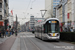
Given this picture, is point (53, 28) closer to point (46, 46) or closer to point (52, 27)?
point (52, 27)

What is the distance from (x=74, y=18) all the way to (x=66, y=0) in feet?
31.6

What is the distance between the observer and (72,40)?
20.8 metres

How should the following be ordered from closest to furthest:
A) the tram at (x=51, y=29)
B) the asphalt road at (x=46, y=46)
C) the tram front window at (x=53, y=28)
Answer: the asphalt road at (x=46, y=46) → the tram at (x=51, y=29) → the tram front window at (x=53, y=28)

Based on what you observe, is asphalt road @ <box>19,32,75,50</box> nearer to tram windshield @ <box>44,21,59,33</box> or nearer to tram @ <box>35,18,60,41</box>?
tram @ <box>35,18,60,41</box>

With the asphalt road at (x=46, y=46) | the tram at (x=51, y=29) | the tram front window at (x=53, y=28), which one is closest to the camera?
the asphalt road at (x=46, y=46)

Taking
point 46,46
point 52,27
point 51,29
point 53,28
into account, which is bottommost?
point 46,46

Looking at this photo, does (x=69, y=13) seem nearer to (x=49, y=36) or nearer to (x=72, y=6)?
(x=72, y=6)

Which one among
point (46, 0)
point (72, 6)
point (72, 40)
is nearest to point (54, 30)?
point (72, 40)

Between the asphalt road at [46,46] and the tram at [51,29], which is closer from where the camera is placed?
the asphalt road at [46,46]

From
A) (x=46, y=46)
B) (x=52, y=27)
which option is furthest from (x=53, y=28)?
(x=46, y=46)

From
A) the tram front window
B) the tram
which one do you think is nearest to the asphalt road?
the tram

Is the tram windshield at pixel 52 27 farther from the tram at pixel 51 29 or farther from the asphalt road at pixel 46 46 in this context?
the asphalt road at pixel 46 46

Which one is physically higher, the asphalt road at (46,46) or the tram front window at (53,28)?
the tram front window at (53,28)

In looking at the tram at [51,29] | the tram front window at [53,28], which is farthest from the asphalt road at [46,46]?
the tram front window at [53,28]
